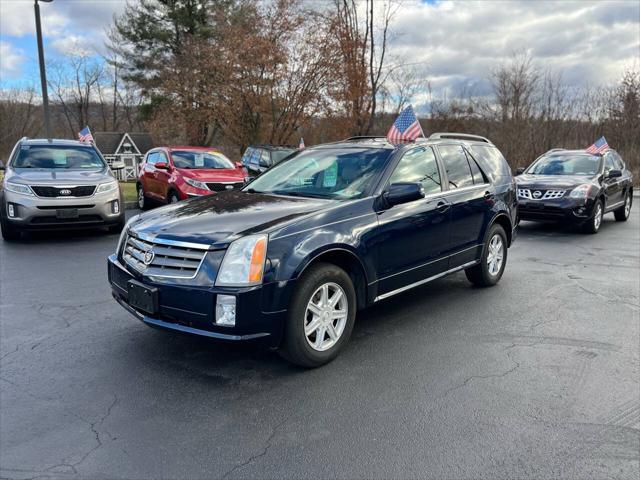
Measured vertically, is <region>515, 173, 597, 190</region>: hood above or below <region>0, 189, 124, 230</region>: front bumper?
above

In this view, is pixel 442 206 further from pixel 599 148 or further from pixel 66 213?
pixel 599 148

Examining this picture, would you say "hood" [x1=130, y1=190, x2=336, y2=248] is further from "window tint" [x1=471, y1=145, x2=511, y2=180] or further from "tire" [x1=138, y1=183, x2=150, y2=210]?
"tire" [x1=138, y1=183, x2=150, y2=210]

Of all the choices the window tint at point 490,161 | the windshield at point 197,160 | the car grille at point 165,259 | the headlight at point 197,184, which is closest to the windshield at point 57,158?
the headlight at point 197,184

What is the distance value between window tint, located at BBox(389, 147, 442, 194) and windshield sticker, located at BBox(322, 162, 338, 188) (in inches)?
20.8

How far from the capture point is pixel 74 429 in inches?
118

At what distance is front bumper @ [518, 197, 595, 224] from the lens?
33.2 ft

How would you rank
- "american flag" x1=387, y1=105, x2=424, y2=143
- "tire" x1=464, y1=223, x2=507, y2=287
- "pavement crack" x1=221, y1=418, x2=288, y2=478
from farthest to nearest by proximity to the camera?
"american flag" x1=387, y1=105, x2=424, y2=143 < "tire" x1=464, y1=223, x2=507, y2=287 < "pavement crack" x1=221, y1=418, x2=288, y2=478

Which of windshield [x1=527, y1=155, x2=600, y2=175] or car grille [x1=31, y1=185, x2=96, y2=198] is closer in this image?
car grille [x1=31, y1=185, x2=96, y2=198]

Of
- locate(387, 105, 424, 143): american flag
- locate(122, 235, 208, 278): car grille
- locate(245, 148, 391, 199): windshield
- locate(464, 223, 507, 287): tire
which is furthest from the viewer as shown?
locate(387, 105, 424, 143): american flag

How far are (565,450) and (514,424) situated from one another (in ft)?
1.08

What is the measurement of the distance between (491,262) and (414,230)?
1.98 metres

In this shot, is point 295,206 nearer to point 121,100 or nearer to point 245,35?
point 245,35

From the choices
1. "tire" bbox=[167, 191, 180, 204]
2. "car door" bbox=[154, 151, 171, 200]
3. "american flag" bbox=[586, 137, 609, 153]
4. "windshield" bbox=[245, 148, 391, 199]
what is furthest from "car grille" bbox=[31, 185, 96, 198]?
"american flag" bbox=[586, 137, 609, 153]

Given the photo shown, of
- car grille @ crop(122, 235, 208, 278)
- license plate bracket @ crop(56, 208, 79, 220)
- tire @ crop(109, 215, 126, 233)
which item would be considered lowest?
tire @ crop(109, 215, 126, 233)
